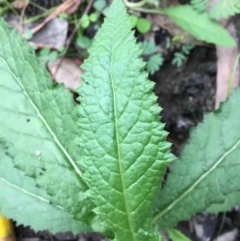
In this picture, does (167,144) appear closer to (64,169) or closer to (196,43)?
(64,169)

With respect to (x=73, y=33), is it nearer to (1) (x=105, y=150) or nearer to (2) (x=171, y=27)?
(2) (x=171, y=27)

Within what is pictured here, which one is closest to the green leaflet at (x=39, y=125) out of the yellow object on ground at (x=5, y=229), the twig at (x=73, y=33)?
the yellow object on ground at (x=5, y=229)

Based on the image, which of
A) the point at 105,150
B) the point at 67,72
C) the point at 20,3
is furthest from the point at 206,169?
the point at 20,3

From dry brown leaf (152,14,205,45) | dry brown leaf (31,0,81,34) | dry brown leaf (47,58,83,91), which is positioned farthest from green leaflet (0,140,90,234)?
dry brown leaf (152,14,205,45)

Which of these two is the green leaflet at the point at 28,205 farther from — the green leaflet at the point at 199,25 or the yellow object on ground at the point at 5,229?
the green leaflet at the point at 199,25

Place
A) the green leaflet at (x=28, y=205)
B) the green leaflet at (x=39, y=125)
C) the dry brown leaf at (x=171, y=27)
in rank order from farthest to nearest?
the dry brown leaf at (x=171, y=27), the green leaflet at (x=28, y=205), the green leaflet at (x=39, y=125)
